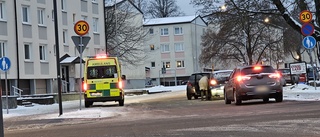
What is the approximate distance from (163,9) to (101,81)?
→ 80222 millimetres

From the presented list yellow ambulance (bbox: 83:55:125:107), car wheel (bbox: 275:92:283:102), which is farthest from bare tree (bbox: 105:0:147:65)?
car wheel (bbox: 275:92:283:102)

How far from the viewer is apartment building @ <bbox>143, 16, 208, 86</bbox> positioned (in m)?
93.6

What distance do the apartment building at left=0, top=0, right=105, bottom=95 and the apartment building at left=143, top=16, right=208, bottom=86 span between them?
134 ft

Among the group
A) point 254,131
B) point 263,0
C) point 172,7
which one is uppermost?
point 172,7

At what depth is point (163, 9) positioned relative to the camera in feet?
345

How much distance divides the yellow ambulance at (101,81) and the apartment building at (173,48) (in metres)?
66.3

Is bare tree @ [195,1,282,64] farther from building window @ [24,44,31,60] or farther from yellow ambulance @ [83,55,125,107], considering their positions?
yellow ambulance @ [83,55,125,107]

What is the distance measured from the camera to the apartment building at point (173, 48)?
93.6 metres

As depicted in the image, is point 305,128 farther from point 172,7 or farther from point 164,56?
point 172,7

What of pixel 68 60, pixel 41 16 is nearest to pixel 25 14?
pixel 41 16

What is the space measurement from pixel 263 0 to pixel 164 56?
6869 cm

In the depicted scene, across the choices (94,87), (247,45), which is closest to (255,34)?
(247,45)

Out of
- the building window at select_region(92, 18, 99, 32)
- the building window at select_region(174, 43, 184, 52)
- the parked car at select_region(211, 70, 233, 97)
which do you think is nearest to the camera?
the parked car at select_region(211, 70, 233, 97)

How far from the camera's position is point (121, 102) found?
26516mm
